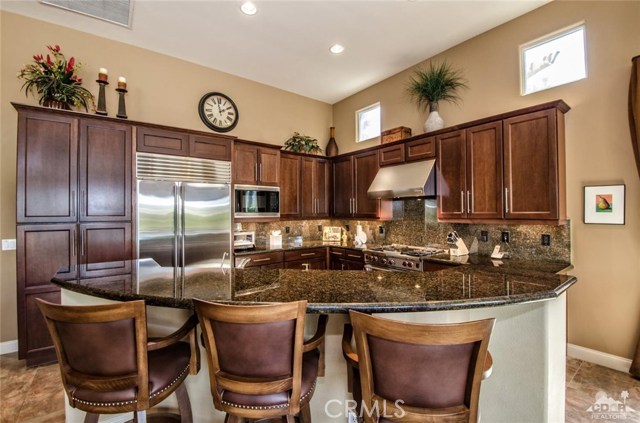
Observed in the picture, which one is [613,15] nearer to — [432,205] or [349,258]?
[432,205]

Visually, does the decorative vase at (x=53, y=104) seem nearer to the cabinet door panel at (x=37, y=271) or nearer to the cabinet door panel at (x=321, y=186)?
the cabinet door panel at (x=37, y=271)

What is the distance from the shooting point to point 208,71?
14.4 feet

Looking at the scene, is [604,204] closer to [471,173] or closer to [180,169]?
[471,173]

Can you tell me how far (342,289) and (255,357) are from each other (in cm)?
53

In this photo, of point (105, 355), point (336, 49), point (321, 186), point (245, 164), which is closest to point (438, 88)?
point (336, 49)

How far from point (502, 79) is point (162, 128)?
4084 mm

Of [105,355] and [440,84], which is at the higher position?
[440,84]

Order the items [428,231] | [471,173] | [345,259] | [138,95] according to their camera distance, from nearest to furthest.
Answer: [471,173] → [138,95] → [428,231] → [345,259]

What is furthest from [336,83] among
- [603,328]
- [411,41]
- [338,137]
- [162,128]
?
[603,328]

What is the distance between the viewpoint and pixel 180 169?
A: 355 cm

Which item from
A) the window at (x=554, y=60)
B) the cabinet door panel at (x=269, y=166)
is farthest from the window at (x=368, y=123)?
the window at (x=554, y=60)

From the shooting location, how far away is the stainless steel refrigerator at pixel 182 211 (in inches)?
131

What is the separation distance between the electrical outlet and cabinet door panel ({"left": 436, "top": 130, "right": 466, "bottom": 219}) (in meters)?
0.78

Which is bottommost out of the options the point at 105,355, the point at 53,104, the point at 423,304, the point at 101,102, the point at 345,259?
the point at 345,259
